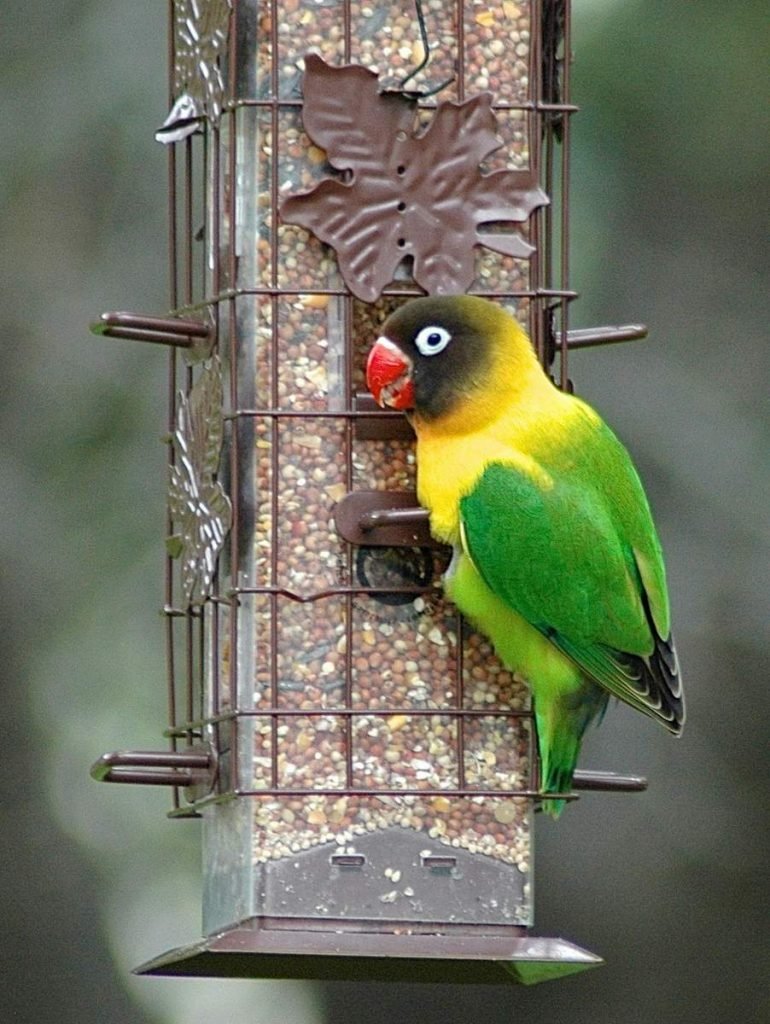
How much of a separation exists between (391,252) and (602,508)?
0.89 m

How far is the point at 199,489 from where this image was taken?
372 inches

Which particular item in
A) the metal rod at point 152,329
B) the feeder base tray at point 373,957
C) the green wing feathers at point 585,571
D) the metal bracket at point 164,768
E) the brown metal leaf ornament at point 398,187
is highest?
the brown metal leaf ornament at point 398,187

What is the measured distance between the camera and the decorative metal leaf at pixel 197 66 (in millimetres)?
9336

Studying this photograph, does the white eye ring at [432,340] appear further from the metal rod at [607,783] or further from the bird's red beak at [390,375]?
the metal rod at [607,783]

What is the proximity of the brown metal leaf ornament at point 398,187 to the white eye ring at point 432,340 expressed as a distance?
133mm

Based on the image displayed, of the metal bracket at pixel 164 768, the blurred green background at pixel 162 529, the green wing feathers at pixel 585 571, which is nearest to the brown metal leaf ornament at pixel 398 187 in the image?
the green wing feathers at pixel 585 571

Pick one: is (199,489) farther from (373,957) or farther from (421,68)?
(373,957)

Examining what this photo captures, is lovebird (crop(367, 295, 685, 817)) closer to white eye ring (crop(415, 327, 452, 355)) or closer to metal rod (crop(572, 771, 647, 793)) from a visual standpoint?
white eye ring (crop(415, 327, 452, 355))

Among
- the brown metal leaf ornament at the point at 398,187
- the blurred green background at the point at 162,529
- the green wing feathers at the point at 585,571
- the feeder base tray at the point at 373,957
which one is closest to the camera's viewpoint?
the feeder base tray at the point at 373,957

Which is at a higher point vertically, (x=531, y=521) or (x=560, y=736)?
(x=531, y=521)

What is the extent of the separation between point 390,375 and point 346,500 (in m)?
0.36

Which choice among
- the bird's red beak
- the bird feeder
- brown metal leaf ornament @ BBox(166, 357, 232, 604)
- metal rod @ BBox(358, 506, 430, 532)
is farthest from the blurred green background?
the bird's red beak

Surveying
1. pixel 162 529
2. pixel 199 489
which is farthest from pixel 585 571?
pixel 162 529

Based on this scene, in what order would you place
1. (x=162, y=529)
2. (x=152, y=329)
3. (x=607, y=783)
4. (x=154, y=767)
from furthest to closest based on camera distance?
(x=162, y=529) → (x=607, y=783) → (x=152, y=329) → (x=154, y=767)
